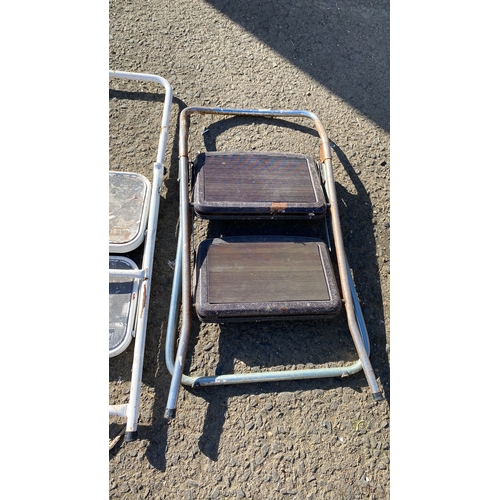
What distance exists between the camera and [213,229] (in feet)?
4.84

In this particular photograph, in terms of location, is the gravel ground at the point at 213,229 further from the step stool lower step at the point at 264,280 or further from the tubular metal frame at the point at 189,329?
the step stool lower step at the point at 264,280

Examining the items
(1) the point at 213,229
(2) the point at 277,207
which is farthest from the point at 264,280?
(1) the point at 213,229

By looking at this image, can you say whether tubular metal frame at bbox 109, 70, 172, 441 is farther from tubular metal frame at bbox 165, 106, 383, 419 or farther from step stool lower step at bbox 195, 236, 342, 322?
step stool lower step at bbox 195, 236, 342, 322

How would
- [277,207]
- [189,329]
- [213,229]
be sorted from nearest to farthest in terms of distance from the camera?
[189,329] < [277,207] < [213,229]

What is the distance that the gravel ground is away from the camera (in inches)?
44.8

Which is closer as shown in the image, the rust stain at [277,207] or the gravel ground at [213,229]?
the gravel ground at [213,229]

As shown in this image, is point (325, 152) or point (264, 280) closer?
point (264, 280)

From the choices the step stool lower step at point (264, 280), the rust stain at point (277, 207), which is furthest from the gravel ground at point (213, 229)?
the rust stain at point (277, 207)

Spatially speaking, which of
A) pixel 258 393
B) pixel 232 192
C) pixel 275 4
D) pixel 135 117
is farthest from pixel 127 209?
pixel 275 4

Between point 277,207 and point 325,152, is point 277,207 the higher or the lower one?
the lower one

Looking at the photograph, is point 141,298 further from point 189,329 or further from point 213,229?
point 213,229

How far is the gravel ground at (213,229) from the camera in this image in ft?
3.74

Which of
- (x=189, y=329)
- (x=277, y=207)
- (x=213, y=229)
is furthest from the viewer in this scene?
(x=213, y=229)

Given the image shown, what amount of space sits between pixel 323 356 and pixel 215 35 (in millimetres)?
1896
